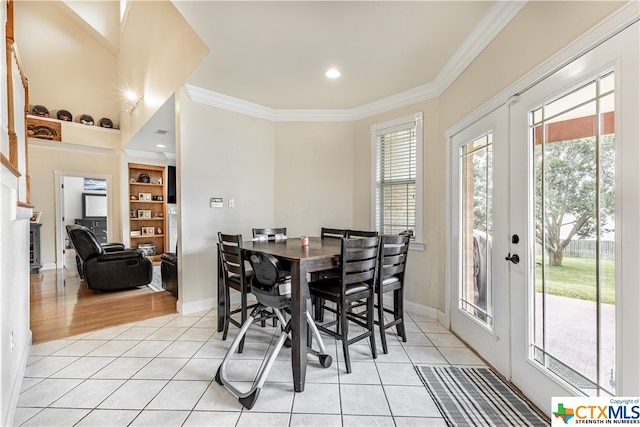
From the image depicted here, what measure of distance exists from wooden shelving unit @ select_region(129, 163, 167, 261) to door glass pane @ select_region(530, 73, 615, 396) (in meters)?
7.36

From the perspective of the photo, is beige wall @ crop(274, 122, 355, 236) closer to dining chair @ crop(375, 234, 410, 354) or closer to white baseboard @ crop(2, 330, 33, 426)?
dining chair @ crop(375, 234, 410, 354)

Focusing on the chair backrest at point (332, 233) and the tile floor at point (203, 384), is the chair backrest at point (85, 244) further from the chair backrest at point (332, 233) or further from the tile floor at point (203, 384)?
the chair backrest at point (332, 233)

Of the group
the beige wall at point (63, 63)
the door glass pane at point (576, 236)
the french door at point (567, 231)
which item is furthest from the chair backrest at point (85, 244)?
the door glass pane at point (576, 236)

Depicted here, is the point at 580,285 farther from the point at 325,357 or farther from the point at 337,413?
the point at 325,357

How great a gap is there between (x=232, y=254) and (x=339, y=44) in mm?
1986

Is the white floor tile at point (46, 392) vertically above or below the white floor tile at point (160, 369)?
above

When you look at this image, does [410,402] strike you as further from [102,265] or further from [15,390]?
[102,265]

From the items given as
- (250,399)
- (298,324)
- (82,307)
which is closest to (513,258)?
(298,324)

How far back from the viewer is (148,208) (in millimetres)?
7301

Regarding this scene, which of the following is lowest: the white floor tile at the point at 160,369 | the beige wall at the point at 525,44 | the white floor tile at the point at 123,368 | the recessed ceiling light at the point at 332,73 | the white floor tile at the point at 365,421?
the white floor tile at the point at 365,421

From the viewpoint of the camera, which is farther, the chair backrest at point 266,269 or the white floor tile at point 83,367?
the white floor tile at point 83,367

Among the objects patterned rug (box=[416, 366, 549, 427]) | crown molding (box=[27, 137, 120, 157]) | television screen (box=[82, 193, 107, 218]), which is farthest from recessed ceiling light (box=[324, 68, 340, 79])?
television screen (box=[82, 193, 107, 218])

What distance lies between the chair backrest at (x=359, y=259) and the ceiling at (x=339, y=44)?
162 centimetres

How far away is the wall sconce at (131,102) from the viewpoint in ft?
A: 17.0
